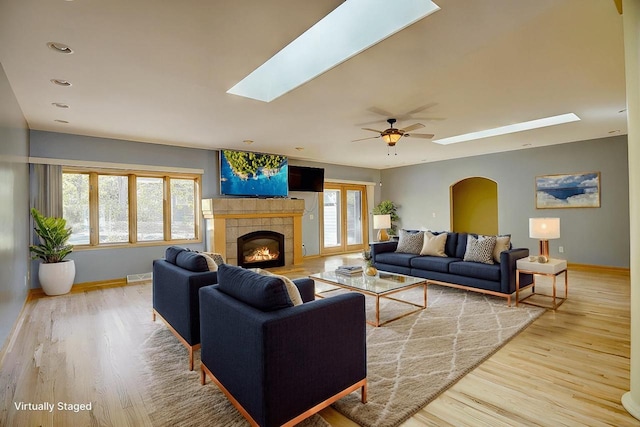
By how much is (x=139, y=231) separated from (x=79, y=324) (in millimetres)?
2538

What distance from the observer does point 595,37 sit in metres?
2.53

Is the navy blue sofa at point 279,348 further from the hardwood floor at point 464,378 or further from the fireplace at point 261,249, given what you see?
the fireplace at point 261,249

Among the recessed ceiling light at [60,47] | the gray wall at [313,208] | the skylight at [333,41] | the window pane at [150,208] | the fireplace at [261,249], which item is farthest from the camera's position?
the gray wall at [313,208]

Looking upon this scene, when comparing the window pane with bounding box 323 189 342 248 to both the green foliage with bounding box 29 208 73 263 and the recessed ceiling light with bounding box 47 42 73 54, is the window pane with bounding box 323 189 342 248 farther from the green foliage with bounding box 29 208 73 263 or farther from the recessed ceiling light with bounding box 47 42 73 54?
the recessed ceiling light with bounding box 47 42 73 54

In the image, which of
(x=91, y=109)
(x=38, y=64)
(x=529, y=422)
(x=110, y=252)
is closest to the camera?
(x=529, y=422)

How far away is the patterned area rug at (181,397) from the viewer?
6.57 ft

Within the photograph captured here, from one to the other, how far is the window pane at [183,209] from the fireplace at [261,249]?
1033 mm

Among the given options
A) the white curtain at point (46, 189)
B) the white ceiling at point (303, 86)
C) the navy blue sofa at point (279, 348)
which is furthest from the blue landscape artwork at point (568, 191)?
the white curtain at point (46, 189)

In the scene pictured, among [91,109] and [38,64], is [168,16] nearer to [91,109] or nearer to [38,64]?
[38,64]

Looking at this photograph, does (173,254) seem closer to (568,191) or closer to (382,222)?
(382,222)

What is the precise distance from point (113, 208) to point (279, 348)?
5377 millimetres

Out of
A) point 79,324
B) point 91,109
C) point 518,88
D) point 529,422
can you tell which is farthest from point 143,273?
point 518,88

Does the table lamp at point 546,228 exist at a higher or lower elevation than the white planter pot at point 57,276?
higher

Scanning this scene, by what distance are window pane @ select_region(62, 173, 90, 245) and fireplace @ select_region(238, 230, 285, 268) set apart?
8.64ft
